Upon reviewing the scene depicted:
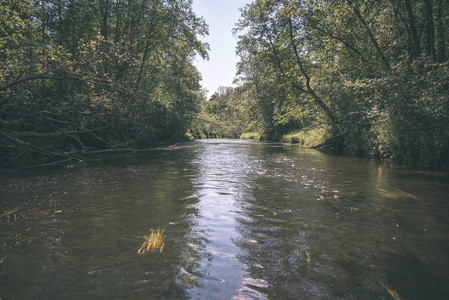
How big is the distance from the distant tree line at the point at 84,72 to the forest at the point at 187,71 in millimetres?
76

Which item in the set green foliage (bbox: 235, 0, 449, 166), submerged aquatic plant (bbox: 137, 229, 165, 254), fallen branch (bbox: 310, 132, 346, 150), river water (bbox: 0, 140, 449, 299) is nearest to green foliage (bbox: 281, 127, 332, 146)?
green foliage (bbox: 235, 0, 449, 166)

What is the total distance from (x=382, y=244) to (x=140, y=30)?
21408 mm

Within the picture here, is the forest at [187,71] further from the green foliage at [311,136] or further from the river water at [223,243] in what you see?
the river water at [223,243]

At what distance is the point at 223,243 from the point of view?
11.9 feet

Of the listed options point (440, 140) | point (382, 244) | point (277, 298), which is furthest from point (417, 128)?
point (277, 298)

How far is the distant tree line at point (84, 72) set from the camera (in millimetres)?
9992

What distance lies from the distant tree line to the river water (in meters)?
4.61

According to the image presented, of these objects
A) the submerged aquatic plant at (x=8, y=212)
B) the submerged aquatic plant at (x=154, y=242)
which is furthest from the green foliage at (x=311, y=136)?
the submerged aquatic plant at (x=8, y=212)

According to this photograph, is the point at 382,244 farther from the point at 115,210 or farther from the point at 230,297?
the point at 115,210

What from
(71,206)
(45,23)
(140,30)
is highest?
(140,30)

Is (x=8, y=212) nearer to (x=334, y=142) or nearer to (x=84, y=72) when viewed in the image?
(x=84, y=72)

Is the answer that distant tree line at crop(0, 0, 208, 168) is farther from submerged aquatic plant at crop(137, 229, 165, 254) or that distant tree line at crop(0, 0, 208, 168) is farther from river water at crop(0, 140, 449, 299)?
submerged aquatic plant at crop(137, 229, 165, 254)

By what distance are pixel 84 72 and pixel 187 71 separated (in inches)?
795

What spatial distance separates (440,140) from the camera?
33.8 feet
